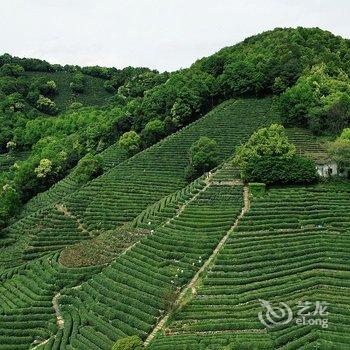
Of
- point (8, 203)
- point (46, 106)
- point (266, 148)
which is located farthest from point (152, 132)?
point (46, 106)

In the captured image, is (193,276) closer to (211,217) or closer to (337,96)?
(211,217)

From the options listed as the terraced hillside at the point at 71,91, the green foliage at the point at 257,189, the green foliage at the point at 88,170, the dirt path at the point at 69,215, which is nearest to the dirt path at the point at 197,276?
the green foliage at the point at 257,189

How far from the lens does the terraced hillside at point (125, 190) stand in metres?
61.0

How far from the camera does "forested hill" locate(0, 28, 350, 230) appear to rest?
75000mm

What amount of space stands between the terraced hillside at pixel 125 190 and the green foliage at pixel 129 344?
2460cm

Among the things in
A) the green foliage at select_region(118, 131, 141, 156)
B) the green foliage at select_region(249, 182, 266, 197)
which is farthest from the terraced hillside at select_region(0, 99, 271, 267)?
the green foliage at select_region(249, 182, 266, 197)

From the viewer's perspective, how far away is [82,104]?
5531 inches

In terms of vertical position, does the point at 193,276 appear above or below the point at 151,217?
below

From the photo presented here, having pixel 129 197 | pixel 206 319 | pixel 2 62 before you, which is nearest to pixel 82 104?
pixel 2 62

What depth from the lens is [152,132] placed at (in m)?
84.6

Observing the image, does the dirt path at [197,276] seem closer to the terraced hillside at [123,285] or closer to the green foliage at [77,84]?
Result: the terraced hillside at [123,285]

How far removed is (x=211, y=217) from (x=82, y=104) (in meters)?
94.4

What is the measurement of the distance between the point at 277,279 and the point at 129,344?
42.9 feet

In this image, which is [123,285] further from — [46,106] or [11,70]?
[11,70]
